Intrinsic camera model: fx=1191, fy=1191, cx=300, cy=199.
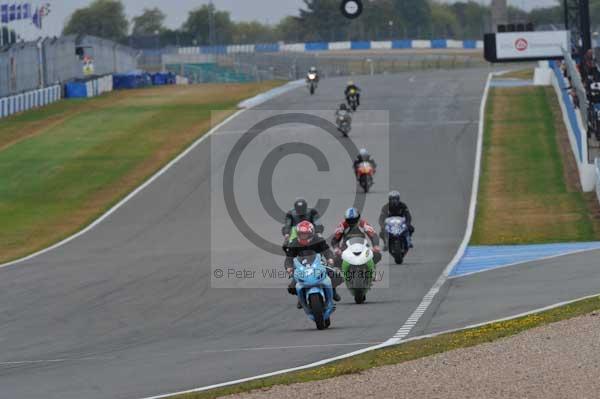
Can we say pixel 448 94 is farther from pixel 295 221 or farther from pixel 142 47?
pixel 142 47

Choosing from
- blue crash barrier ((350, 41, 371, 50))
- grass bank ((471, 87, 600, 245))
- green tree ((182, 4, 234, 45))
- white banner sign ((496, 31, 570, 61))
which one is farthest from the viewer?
green tree ((182, 4, 234, 45))

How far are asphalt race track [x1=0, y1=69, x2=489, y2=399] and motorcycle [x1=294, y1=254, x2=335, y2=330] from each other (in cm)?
27

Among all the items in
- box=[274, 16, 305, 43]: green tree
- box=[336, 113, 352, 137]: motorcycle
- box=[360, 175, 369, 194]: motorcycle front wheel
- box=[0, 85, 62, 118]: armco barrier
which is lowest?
box=[360, 175, 369, 194]: motorcycle front wheel

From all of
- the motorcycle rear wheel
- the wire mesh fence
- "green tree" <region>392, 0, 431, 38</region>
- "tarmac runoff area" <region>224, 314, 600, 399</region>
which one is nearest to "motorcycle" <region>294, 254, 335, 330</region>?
the motorcycle rear wheel

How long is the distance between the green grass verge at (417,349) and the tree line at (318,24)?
4278 inches

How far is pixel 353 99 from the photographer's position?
52.0 metres

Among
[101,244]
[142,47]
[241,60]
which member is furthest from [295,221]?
[142,47]

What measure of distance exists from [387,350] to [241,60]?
88.5m

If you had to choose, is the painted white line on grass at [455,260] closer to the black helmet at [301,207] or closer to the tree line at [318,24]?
the black helmet at [301,207]

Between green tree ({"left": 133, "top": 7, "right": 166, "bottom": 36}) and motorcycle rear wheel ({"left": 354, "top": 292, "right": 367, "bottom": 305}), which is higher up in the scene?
green tree ({"left": 133, "top": 7, "right": 166, "bottom": 36})

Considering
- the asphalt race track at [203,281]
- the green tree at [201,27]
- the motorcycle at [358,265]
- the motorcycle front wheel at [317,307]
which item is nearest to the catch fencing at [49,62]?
the asphalt race track at [203,281]

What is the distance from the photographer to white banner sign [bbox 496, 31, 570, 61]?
56.2 metres

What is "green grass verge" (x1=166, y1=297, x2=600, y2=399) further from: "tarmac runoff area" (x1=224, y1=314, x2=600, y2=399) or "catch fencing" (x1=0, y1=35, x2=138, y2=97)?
"catch fencing" (x1=0, y1=35, x2=138, y2=97)

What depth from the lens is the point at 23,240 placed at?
32.1 metres
